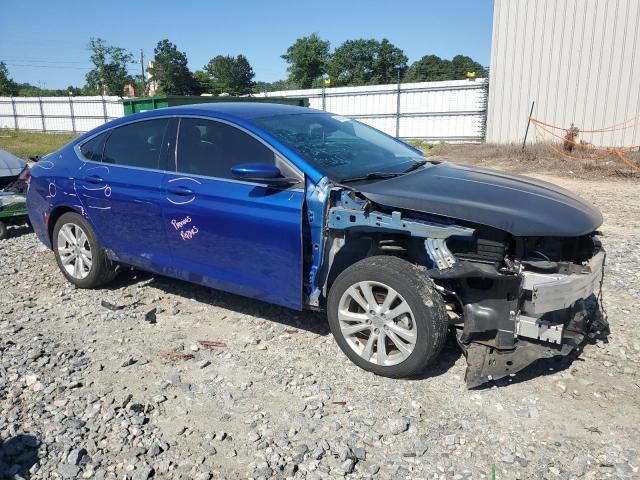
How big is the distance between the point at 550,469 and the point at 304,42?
238 ft

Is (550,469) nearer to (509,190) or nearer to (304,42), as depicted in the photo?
(509,190)

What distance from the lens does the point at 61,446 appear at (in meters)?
2.84

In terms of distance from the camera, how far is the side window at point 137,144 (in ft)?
14.4

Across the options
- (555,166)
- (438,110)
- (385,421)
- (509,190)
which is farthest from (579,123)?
(385,421)

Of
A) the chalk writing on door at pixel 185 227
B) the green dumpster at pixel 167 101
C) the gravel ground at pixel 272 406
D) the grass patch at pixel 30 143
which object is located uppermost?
the green dumpster at pixel 167 101

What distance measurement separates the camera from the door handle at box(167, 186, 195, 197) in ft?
13.2

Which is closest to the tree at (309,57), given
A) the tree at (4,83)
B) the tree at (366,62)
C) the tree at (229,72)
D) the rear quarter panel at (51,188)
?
the tree at (366,62)

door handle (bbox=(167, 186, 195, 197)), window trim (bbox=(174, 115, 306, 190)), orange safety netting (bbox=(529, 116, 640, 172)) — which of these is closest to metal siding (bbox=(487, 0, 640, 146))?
orange safety netting (bbox=(529, 116, 640, 172))

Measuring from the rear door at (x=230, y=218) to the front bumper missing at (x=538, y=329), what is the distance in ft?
4.11

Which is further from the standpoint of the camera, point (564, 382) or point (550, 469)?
point (564, 382)

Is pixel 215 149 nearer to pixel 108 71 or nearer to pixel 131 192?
pixel 131 192

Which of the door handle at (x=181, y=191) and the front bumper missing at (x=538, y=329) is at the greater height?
the door handle at (x=181, y=191)

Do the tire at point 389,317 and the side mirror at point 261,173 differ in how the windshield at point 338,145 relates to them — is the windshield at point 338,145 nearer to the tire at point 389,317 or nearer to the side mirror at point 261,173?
the side mirror at point 261,173

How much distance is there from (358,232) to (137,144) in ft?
7.38
